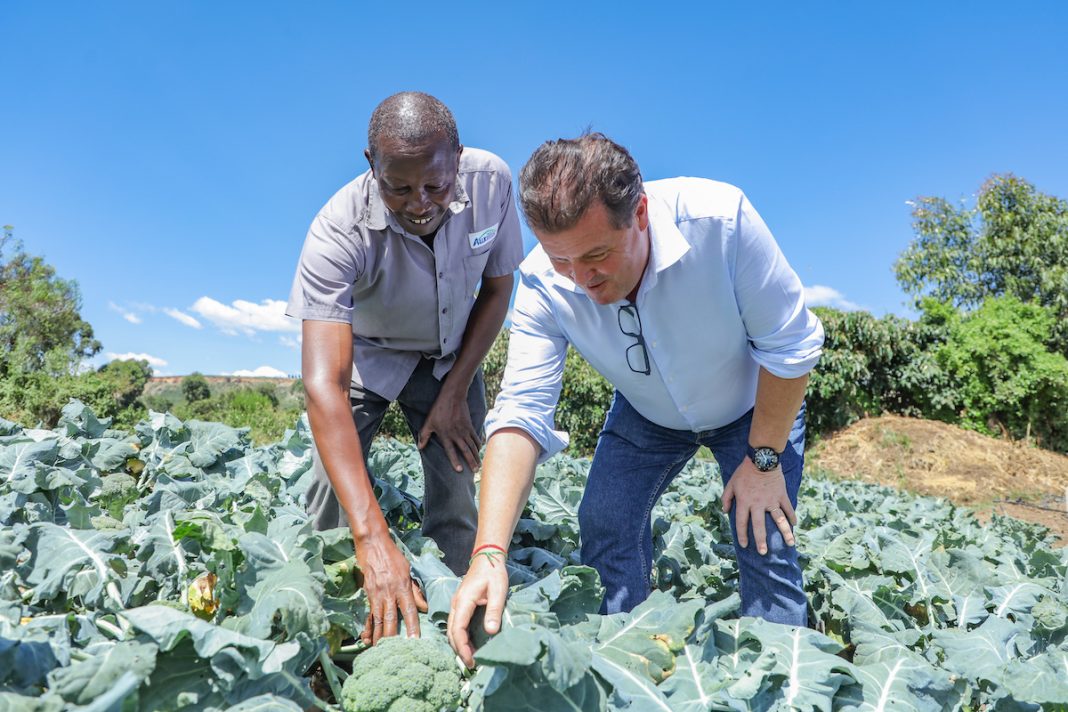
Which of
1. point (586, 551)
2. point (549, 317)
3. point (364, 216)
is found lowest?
point (586, 551)

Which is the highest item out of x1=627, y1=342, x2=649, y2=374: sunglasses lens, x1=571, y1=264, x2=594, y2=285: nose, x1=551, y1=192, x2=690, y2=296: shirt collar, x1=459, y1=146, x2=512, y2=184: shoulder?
x1=459, y1=146, x2=512, y2=184: shoulder

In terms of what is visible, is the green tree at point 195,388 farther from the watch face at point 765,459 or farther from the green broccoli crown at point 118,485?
the watch face at point 765,459

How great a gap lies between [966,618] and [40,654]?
2.85 metres

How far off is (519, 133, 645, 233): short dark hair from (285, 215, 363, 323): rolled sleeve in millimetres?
845

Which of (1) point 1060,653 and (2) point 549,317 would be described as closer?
(1) point 1060,653

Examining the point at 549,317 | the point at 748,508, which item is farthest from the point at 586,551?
the point at 549,317

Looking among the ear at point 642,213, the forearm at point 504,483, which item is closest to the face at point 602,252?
the ear at point 642,213

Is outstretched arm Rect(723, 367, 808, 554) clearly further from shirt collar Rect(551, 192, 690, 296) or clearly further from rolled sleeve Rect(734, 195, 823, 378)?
shirt collar Rect(551, 192, 690, 296)

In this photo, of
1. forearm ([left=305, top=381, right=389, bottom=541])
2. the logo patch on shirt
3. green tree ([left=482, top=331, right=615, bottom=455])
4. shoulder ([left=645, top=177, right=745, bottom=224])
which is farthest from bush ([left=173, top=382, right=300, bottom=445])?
shoulder ([left=645, top=177, right=745, bottom=224])

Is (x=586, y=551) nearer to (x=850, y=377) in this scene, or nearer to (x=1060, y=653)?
(x=1060, y=653)

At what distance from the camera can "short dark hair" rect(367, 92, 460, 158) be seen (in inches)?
91.5

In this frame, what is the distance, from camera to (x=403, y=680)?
5.45ft

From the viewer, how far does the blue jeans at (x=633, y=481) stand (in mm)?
2691

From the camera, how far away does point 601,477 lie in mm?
2855
